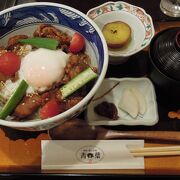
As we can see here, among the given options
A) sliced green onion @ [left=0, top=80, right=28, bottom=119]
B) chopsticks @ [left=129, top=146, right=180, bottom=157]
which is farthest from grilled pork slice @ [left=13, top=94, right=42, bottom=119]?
chopsticks @ [left=129, top=146, right=180, bottom=157]

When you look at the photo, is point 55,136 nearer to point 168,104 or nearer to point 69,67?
point 69,67

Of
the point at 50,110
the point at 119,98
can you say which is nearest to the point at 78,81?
the point at 50,110

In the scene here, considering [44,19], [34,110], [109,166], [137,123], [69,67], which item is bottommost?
[109,166]

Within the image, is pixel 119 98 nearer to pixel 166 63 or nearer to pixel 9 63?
pixel 166 63

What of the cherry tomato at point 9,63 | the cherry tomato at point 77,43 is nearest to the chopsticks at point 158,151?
the cherry tomato at point 77,43

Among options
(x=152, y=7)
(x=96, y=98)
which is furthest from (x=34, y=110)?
(x=152, y=7)

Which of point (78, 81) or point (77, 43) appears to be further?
point (77, 43)
